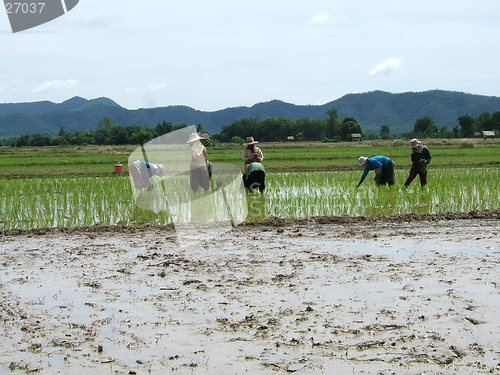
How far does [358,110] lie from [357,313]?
18028 centimetres

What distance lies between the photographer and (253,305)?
4375mm

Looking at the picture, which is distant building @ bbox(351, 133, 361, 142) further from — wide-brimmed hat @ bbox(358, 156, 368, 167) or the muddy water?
the muddy water

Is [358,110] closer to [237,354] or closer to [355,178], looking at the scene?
[355,178]

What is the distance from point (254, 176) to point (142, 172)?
1.66 m

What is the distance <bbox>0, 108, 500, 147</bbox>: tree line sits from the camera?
58.9 meters

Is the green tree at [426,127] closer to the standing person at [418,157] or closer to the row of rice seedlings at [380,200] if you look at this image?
the row of rice seedlings at [380,200]

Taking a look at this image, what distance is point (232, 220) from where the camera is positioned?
8586mm

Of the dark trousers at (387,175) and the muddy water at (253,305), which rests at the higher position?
the dark trousers at (387,175)

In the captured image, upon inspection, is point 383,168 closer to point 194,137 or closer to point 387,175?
point 387,175

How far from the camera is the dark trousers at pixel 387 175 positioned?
11.0 meters

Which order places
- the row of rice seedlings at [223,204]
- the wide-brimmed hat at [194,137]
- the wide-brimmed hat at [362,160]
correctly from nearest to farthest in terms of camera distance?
the row of rice seedlings at [223,204] → the wide-brimmed hat at [194,137] → the wide-brimmed hat at [362,160]

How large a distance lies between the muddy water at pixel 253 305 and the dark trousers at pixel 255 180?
2.75 metres

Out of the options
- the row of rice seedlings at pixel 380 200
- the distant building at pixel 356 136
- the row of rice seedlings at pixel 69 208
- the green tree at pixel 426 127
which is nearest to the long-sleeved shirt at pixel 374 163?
the row of rice seedlings at pixel 380 200

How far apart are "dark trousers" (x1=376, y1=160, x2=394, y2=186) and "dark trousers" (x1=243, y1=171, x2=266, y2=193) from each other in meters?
2.14
